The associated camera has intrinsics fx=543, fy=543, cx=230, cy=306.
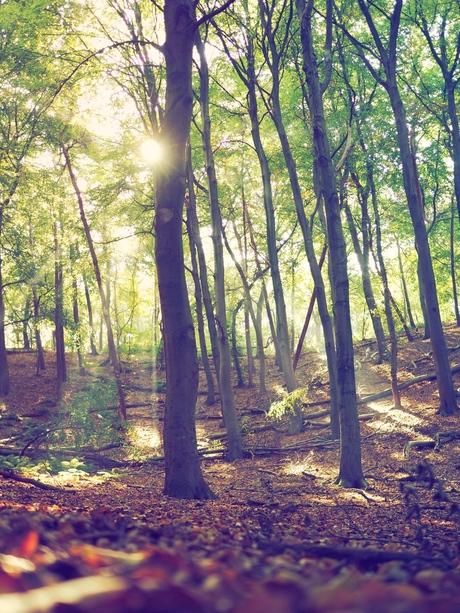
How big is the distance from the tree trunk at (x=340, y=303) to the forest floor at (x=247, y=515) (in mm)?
469

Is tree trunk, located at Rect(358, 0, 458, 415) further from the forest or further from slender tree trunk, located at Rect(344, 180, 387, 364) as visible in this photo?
slender tree trunk, located at Rect(344, 180, 387, 364)

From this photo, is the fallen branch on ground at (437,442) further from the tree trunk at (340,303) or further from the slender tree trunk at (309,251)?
the tree trunk at (340,303)

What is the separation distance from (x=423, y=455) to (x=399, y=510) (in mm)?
5665

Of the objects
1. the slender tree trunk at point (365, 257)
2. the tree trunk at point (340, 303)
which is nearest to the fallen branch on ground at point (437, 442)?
the tree trunk at point (340, 303)

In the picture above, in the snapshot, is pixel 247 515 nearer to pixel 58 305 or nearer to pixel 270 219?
pixel 270 219

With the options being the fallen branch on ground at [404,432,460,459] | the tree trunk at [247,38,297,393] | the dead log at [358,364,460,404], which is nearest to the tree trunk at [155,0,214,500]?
the fallen branch on ground at [404,432,460,459]

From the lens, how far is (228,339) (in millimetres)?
16000

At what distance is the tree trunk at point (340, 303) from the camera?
9680 millimetres

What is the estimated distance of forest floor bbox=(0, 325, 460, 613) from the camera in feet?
3.67

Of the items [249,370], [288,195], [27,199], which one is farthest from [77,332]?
[288,195]

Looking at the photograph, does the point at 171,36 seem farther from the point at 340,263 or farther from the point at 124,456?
the point at 124,456

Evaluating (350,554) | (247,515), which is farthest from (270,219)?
(350,554)

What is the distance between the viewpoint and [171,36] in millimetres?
7730

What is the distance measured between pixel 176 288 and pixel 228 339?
8463mm
